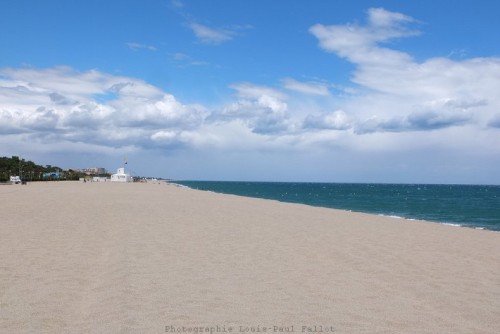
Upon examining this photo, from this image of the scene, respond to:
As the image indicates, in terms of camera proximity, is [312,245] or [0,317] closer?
[0,317]

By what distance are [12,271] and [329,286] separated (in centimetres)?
655

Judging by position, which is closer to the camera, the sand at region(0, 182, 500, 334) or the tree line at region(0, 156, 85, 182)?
the sand at region(0, 182, 500, 334)

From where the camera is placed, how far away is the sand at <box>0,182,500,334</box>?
260 inches

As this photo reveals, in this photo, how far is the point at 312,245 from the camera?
14438mm

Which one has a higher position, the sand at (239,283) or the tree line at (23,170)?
the tree line at (23,170)

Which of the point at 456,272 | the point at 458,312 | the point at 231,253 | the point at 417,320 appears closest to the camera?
the point at 417,320

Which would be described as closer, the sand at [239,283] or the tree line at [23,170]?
the sand at [239,283]

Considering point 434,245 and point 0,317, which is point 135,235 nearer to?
point 0,317

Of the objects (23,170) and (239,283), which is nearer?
(239,283)

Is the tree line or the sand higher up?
the tree line

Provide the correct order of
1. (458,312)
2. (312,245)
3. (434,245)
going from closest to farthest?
(458,312), (312,245), (434,245)

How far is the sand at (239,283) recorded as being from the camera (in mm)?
6609

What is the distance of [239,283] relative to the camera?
890 cm

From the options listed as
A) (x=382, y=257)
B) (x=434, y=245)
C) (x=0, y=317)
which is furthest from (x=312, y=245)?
(x=0, y=317)
